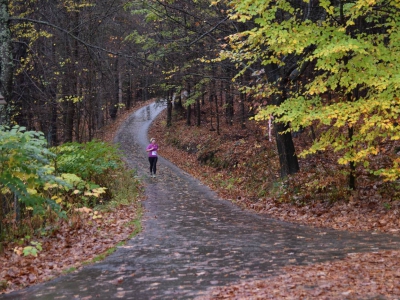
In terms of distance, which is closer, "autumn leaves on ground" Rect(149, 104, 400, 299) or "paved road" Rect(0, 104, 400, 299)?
"autumn leaves on ground" Rect(149, 104, 400, 299)

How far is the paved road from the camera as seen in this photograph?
21.3ft

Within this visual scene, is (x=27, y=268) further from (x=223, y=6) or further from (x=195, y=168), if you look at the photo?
(x=195, y=168)

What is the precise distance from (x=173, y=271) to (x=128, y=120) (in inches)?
1650

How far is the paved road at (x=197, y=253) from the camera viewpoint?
6.50 m

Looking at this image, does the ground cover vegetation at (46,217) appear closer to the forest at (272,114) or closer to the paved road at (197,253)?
the forest at (272,114)

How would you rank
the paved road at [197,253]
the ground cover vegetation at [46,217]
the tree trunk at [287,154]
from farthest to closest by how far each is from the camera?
the tree trunk at [287,154]
the ground cover vegetation at [46,217]
the paved road at [197,253]

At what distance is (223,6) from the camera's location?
17.6 metres

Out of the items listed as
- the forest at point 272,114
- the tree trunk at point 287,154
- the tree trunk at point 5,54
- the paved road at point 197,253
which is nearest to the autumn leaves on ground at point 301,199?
the forest at point 272,114

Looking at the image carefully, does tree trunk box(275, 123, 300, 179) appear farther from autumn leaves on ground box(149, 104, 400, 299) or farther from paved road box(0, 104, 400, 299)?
paved road box(0, 104, 400, 299)

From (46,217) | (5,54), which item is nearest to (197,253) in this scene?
(46,217)

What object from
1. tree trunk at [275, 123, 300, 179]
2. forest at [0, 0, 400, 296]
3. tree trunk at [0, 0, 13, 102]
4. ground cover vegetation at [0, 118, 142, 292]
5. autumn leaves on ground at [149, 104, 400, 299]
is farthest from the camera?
tree trunk at [275, 123, 300, 179]

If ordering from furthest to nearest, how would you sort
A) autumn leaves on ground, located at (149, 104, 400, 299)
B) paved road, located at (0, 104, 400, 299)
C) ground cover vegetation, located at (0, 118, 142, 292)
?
ground cover vegetation, located at (0, 118, 142, 292)
paved road, located at (0, 104, 400, 299)
autumn leaves on ground, located at (149, 104, 400, 299)

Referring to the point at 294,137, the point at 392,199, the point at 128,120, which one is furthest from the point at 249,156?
the point at 128,120

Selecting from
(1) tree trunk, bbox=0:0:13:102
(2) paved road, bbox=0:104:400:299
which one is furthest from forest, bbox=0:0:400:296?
(2) paved road, bbox=0:104:400:299
